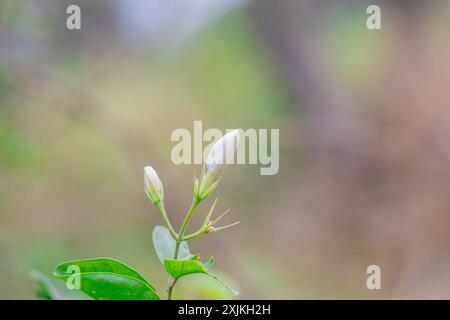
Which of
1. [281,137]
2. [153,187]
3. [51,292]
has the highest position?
[281,137]

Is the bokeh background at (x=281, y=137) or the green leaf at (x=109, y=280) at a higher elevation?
the bokeh background at (x=281, y=137)

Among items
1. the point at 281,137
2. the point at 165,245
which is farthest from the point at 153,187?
the point at 281,137

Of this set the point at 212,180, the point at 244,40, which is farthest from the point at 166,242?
the point at 244,40

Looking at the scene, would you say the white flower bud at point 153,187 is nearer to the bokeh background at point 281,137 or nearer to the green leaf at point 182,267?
the green leaf at point 182,267

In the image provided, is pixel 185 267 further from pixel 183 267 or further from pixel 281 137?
pixel 281 137

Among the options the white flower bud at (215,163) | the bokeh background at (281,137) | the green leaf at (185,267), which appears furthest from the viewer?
the bokeh background at (281,137)

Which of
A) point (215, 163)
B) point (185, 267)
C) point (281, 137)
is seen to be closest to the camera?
point (185, 267)

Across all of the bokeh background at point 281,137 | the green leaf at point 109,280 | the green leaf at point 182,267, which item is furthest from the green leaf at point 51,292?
the bokeh background at point 281,137
